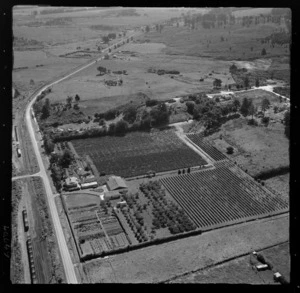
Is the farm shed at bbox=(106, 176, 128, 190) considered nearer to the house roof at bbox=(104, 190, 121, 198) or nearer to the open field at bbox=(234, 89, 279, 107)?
the house roof at bbox=(104, 190, 121, 198)

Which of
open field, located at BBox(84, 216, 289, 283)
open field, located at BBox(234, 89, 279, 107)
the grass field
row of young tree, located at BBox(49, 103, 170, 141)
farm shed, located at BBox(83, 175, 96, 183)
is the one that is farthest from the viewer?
open field, located at BBox(234, 89, 279, 107)

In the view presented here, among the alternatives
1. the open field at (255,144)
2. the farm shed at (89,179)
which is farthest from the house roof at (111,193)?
the open field at (255,144)

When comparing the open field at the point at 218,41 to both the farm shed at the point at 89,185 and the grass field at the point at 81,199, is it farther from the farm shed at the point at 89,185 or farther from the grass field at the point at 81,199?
the grass field at the point at 81,199

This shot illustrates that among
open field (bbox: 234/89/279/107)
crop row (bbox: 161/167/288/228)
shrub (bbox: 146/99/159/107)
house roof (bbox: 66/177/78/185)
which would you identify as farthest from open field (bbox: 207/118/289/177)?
house roof (bbox: 66/177/78/185)
